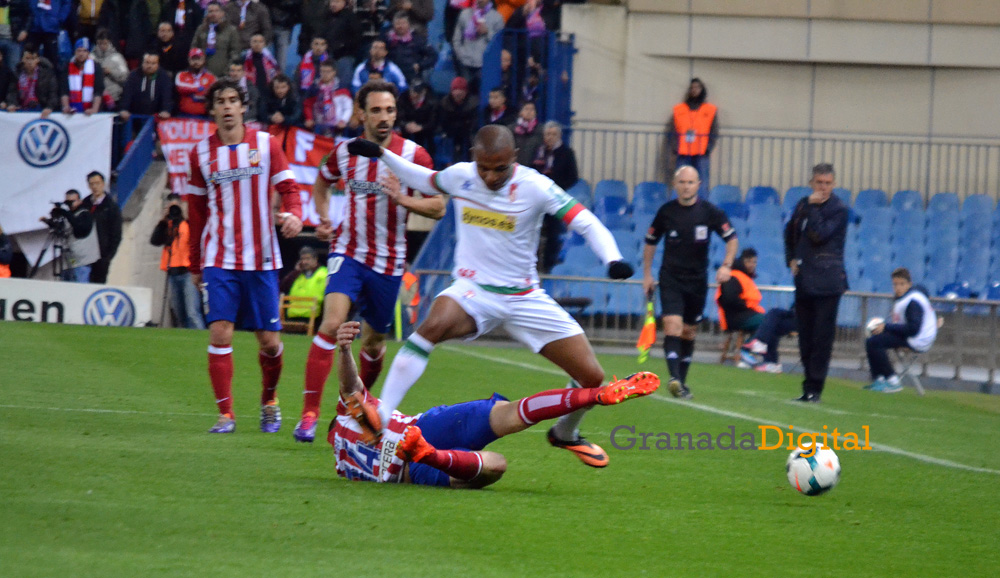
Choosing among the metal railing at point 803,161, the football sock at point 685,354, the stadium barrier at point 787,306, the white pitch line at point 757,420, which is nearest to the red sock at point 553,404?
the white pitch line at point 757,420

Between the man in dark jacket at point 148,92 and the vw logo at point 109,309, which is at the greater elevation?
the man in dark jacket at point 148,92

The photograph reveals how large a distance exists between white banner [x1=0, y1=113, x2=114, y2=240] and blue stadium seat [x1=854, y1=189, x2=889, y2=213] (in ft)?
41.3

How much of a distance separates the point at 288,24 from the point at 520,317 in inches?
619

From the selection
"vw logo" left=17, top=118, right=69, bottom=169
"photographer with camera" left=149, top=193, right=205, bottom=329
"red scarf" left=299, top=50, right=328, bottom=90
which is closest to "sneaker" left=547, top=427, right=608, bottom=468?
"photographer with camera" left=149, top=193, right=205, bottom=329

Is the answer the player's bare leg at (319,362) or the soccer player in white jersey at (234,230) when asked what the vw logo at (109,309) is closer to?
the soccer player in white jersey at (234,230)

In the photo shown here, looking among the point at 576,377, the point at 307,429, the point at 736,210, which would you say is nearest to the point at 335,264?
the point at 307,429

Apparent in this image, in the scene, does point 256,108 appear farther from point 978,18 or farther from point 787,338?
point 978,18

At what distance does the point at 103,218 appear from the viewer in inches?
692

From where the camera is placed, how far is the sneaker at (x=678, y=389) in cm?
1121

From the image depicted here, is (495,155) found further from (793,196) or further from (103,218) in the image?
(793,196)

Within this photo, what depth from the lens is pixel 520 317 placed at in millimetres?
6473

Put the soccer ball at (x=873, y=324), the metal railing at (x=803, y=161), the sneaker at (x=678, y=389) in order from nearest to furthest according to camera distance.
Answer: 1. the sneaker at (x=678, y=389)
2. the soccer ball at (x=873, y=324)
3. the metal railing at (x=803, y=161)

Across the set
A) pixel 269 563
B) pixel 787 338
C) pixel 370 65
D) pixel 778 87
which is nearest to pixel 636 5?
pixel 778 87

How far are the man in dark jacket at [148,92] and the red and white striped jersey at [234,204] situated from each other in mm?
11697
